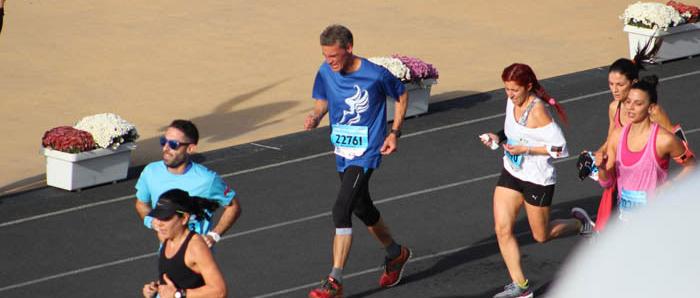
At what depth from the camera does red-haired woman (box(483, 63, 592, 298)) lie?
853 cm

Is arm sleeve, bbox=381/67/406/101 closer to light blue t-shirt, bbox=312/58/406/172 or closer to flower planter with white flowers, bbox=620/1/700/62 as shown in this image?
light blue t-shirt, bbox=312/58/406/172

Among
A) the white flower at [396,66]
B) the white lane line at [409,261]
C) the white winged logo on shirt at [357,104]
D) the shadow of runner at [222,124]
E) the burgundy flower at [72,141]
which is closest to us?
the white winged logo on shirt at [357,104]

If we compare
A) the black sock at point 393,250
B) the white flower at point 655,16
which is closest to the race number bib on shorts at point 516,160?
the black sock at point 393,250

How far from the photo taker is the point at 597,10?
20312mm

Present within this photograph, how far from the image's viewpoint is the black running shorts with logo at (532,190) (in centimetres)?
866

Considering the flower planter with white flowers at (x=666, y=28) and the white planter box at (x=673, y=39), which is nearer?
the flower planter with white flowers at (x=666, y=28)

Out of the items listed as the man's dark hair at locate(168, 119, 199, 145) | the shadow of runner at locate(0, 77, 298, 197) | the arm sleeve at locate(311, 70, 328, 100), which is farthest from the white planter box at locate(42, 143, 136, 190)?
the man's dark hair at locate(168, 119, 199, 145)

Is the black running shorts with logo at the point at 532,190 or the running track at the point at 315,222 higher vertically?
the black running shorts with logo at the point at 532,190

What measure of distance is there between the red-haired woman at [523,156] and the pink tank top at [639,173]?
71cm

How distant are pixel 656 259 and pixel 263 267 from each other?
318 inches

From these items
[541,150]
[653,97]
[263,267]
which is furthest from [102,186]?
[653,97]

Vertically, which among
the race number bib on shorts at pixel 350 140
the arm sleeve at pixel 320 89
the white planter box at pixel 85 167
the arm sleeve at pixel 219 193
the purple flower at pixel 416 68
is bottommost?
the white planter box at pixel 85 167

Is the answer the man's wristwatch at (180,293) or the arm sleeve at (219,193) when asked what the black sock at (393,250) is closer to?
the arm sleeve at (219,193)

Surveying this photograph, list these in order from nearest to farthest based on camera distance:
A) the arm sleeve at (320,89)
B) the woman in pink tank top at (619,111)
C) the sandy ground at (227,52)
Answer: the woman in pink tank top at (619,111) < the arm sleeve at (320,89) < the sandy ground at (227,52)
